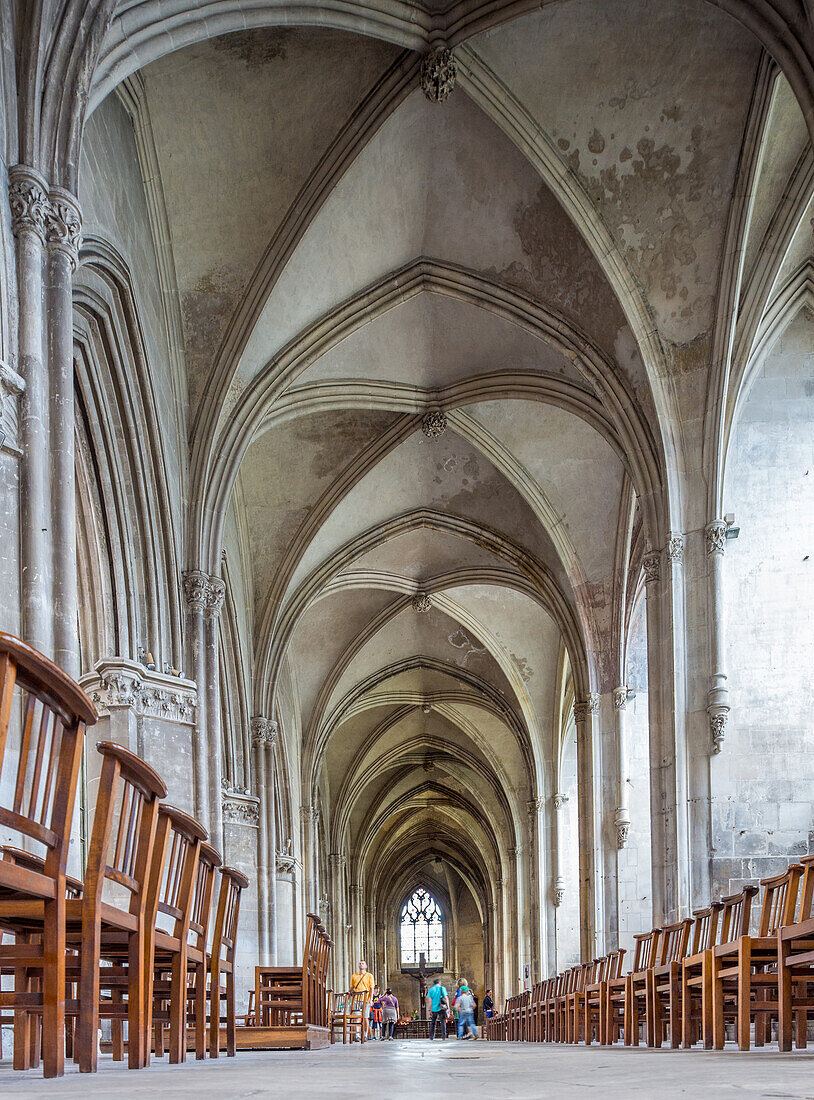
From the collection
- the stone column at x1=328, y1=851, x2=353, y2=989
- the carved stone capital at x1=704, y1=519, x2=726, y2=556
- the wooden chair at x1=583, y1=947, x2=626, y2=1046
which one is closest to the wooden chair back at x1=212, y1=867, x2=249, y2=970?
the wooden chair at x1=583, y1=947, x2=626, y2=1046

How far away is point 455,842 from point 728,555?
35.0 m

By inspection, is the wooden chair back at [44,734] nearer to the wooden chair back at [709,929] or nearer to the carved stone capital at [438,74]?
the wooden chair back at [709,929]

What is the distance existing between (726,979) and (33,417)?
5196mm

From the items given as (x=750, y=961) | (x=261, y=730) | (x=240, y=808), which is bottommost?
(x=750, y=961)

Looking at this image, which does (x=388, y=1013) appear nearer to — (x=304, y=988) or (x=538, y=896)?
(x=538, y=896)

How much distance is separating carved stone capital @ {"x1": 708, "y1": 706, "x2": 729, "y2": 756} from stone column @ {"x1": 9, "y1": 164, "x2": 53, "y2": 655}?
709cm

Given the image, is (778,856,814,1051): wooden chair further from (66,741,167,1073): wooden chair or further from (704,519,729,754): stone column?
(704,519,729,754): stone column

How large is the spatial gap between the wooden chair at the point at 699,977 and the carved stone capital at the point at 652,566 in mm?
5732

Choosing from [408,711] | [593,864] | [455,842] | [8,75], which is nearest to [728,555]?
[593,864]

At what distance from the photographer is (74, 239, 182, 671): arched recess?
12.1 m

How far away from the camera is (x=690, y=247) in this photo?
1293 cm

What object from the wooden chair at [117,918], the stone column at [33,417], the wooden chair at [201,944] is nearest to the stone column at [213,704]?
the stone column at [33,417]

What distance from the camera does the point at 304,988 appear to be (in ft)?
33.1

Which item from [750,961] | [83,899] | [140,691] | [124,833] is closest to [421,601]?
[140,691]
